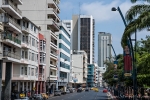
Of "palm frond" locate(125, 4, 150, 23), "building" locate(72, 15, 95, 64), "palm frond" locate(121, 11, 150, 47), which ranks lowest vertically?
"palm frond" locate(121, 11, 150, 47)

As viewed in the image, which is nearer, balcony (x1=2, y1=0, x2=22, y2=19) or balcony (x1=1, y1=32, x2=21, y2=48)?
balcony (x1=1, y1=32, x2=21, y2=48)

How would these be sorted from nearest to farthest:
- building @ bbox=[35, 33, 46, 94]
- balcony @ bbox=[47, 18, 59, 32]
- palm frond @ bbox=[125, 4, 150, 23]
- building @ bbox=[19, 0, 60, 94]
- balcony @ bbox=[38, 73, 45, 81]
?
1. palm frond @ bbox=[125, 4, 150, 23]
2. balcony @ bbox=[38, 73, 45, 81]
3. building @ bbox=[35, 33, 46, 94]
4. building @ bbox=[19, 0, 60, 94]
5. balcony @ bbox=[47, 18, 59, 32]

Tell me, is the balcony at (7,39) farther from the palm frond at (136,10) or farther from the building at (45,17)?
the building at (45,17)

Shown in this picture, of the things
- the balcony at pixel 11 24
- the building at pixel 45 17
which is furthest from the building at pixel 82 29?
the balcony at pixel 11 24

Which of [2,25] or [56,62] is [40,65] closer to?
[56,62]

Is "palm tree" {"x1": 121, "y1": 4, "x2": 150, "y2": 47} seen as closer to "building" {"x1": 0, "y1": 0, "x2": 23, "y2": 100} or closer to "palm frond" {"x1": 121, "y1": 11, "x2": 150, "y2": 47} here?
"palm frond" {"x1": 121, "y1": 11, "x2": 150, "y2": 47}

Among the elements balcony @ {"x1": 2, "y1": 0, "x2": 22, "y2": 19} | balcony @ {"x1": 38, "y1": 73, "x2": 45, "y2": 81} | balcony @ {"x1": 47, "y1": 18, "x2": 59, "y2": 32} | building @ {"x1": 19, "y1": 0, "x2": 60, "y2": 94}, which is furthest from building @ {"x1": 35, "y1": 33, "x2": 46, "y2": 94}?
balcony @ {"x1": 2, "y1": 0, "x2": 22, "y2": 19}

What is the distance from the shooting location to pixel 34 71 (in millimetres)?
63281

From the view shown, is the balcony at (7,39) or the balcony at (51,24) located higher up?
the balcony at (51,24)

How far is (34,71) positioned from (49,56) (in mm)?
15797

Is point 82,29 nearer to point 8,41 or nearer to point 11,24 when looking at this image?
point 11,24

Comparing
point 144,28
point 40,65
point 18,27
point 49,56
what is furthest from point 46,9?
point 144,28

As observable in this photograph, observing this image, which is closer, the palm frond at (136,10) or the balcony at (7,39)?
the palm frond at (136,10)

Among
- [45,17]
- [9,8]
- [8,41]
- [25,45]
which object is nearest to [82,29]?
[45,17]
